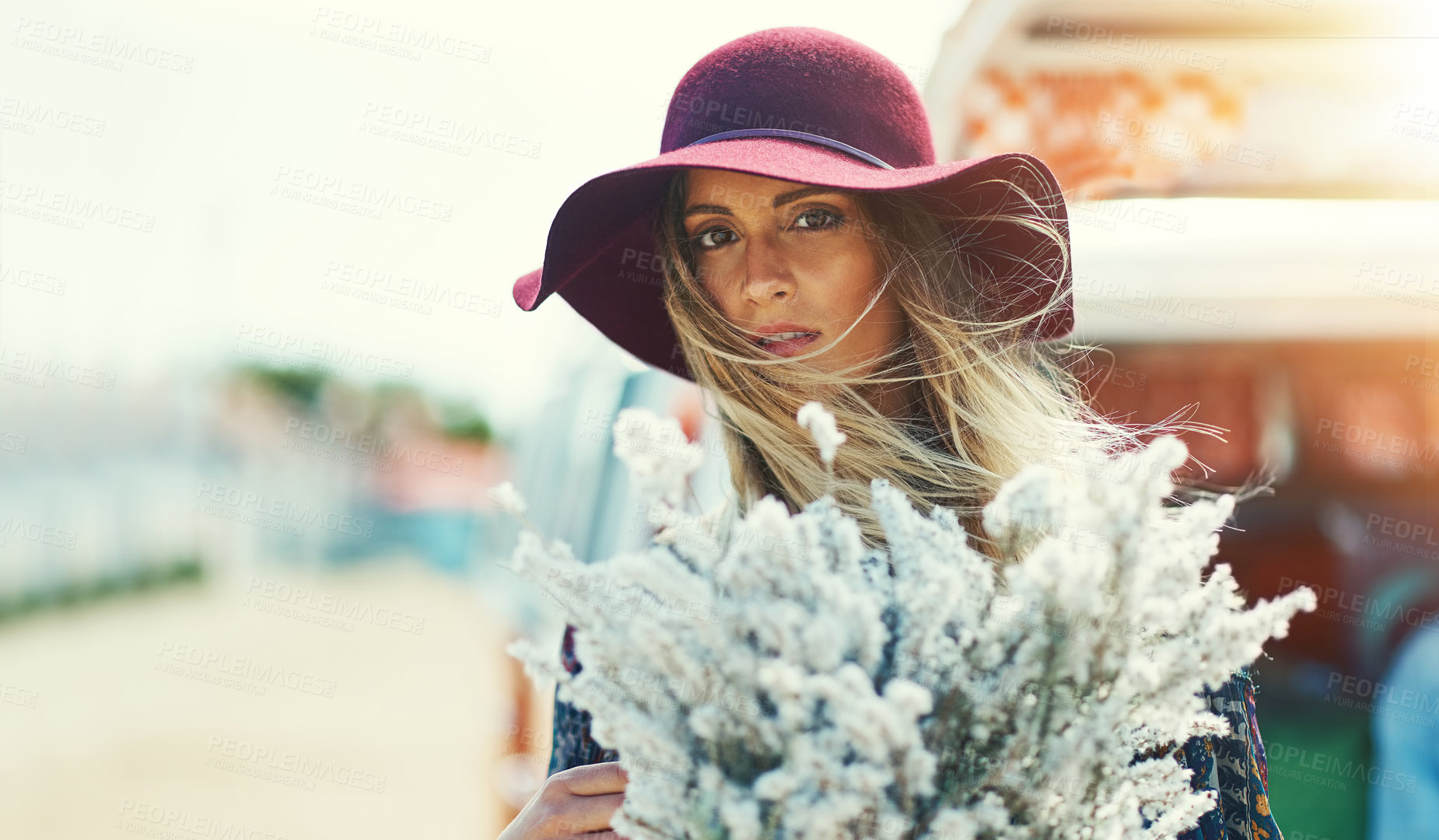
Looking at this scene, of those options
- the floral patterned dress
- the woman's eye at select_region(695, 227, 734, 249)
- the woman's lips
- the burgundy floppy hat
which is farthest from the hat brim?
the floral patterned dress

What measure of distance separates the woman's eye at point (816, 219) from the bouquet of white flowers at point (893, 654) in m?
0.77

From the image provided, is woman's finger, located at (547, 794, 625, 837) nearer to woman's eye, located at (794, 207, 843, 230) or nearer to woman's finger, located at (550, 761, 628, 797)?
woman's finger, located at (550, 761, 628, 797)

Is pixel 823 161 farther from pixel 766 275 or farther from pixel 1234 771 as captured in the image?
pixel 1234 771

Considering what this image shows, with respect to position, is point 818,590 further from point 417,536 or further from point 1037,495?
point 417,536

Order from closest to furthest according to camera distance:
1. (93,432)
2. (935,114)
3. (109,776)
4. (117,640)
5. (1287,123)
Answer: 1. (1287,123)
2. (935,114)
3. (109,776)
4. (117,640)
5. (93,432)

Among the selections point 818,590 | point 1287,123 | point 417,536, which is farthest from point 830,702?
point 417,536

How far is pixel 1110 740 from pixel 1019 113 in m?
3.08

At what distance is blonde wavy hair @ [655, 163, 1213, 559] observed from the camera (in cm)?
145

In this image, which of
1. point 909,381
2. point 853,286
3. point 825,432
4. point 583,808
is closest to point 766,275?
point 853,286

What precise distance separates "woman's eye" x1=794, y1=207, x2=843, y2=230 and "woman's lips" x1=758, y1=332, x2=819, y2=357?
18 centimetres

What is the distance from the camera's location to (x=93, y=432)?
1380 cm

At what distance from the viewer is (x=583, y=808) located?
1072 mm

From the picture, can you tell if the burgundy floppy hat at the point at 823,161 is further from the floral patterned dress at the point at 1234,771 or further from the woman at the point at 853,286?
the floral patterned dress at the point at 1234,771

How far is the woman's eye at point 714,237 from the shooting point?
1567 mm
